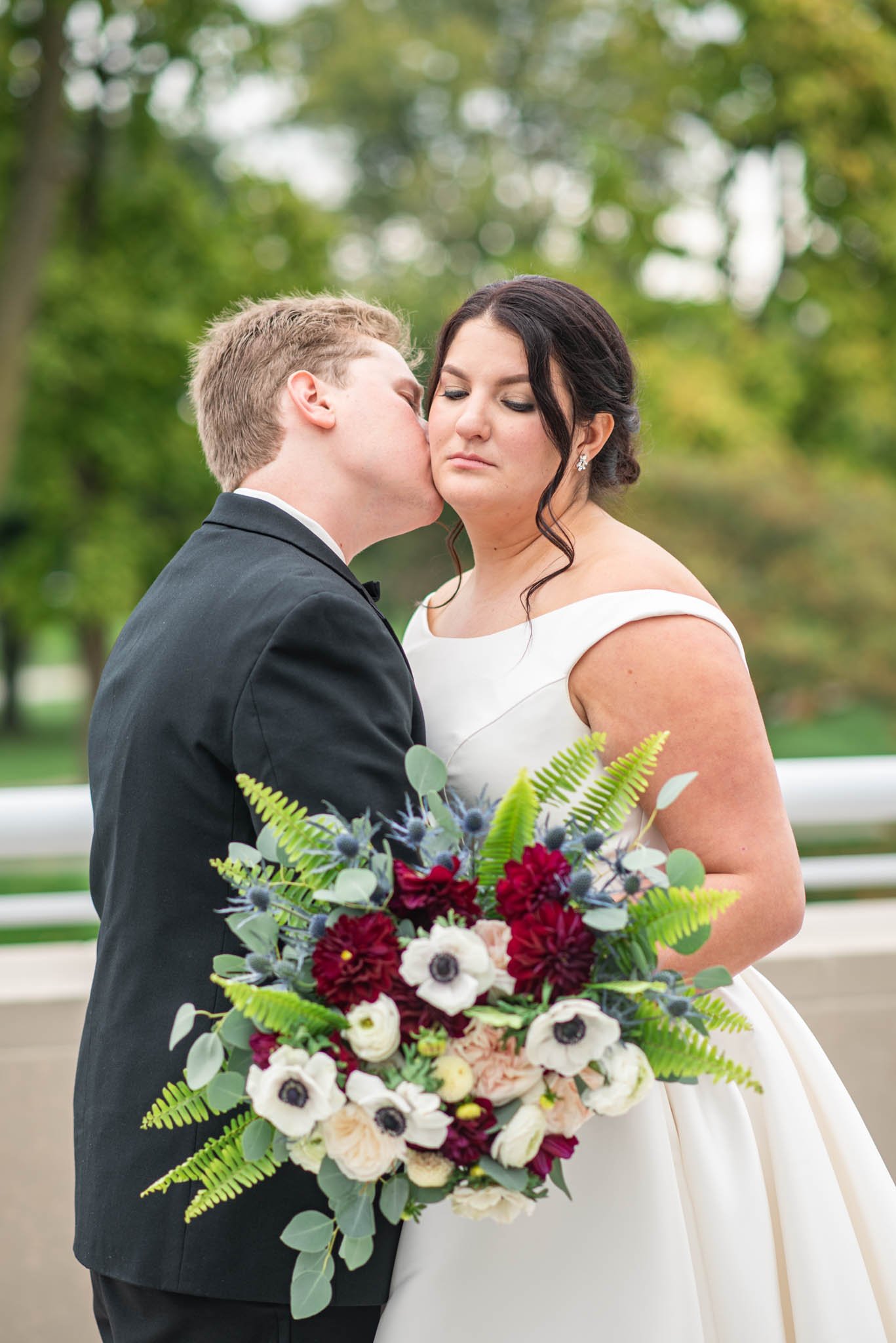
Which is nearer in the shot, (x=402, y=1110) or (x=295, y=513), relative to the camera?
(x=402, y=1110)

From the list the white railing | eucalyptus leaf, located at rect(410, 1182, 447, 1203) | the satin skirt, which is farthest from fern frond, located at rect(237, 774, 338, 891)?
the white railing

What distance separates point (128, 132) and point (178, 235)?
4.11ft

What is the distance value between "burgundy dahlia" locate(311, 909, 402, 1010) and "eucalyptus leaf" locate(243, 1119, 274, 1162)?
20cm

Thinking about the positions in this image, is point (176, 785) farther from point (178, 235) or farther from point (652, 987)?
point (178, 235)

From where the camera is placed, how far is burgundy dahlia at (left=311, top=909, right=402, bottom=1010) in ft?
5.55

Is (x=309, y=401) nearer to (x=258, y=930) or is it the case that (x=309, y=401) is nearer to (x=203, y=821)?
(x=203, y=821)

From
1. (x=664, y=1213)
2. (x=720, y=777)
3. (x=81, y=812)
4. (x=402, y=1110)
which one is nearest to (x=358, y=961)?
(x=402, y=1110)

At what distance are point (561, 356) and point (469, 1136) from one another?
1.42 m

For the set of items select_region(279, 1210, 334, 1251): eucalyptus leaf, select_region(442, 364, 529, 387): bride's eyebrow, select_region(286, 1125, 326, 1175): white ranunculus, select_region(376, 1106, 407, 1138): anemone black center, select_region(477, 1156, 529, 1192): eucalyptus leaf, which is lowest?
select_region(279, 1210, 334, 1251): eucalyptus leaf

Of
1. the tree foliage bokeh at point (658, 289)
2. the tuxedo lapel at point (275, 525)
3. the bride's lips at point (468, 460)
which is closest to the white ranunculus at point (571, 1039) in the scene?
the tuxedo lapel at point (275, 525)

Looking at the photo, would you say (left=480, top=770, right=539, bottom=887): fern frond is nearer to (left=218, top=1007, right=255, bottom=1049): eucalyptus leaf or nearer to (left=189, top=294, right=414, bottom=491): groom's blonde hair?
(left=218, top=1007, right=255, bottom=1049): eucalyptus leaf

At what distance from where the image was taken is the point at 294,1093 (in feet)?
5.50

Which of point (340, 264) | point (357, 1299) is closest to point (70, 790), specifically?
point (357, 1299)

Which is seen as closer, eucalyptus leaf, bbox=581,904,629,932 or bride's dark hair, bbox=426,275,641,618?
eucalyptus leaf, bbox=581,904,629,932
